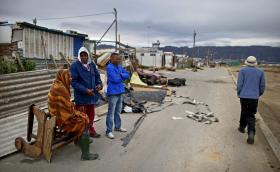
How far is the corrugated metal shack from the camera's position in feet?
56.3

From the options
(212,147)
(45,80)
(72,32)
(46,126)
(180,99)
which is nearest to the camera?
(46,126)

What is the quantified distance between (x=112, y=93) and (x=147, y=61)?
46202mm

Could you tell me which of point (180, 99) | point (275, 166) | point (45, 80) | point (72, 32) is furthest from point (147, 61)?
point (275, 166)

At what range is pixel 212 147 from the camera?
6.26 meters

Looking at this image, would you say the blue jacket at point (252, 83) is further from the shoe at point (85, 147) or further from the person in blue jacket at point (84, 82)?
the shoe at point (85, 147)

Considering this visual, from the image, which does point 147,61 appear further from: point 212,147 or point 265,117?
point 212,147

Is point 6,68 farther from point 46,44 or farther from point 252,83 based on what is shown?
point 46,44

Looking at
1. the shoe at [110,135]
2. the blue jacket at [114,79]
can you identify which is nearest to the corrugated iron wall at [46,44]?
the blue jacket at [114,79]

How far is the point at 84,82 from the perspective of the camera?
5.88m

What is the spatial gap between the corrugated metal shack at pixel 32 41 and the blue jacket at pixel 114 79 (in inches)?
467

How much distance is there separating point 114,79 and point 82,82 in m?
0.87

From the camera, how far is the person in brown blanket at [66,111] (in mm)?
5180

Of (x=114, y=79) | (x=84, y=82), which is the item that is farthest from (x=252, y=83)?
(x=84, y=82)

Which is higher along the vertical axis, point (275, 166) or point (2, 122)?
point (2, 122)
